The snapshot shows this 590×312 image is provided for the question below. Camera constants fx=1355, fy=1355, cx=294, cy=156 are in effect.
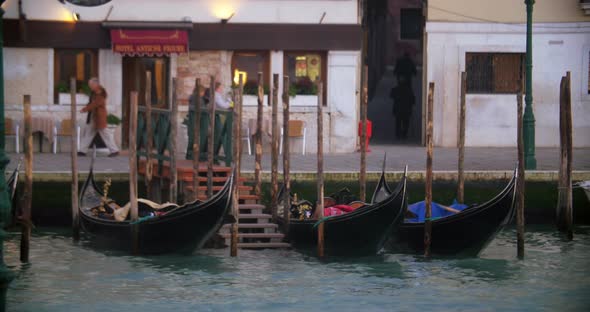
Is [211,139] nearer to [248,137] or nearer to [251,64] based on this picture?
[248,137]

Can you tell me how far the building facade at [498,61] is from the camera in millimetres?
17312

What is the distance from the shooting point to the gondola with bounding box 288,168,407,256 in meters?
11.7

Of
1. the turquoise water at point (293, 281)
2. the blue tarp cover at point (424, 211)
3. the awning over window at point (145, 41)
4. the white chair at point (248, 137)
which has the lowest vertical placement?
the turquoise water at point (293, 281)

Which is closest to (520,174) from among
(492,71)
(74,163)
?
(74,163)

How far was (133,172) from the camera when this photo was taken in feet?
38.6

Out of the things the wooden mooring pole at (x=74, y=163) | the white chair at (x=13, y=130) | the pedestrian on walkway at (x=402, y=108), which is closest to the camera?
the wooden mooring pole at (x=74, y=163)

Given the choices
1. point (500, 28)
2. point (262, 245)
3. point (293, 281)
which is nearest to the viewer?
point (293, 281)

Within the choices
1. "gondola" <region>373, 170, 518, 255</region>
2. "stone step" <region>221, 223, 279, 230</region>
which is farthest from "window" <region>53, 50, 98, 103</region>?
"gondola" <region>373, 170, 518, 255</region>

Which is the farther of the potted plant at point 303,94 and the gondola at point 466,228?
the potted plant at point 303,94

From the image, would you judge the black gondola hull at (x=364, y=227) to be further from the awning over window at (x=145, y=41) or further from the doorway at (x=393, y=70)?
the doorway at (x=393, y=70)

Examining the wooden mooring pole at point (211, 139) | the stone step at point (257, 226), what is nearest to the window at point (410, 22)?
the stone step at point (257, 226)

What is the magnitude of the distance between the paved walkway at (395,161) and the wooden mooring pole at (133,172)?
207cm

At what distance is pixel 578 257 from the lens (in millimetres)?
12500

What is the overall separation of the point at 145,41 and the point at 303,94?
6.78 ft
